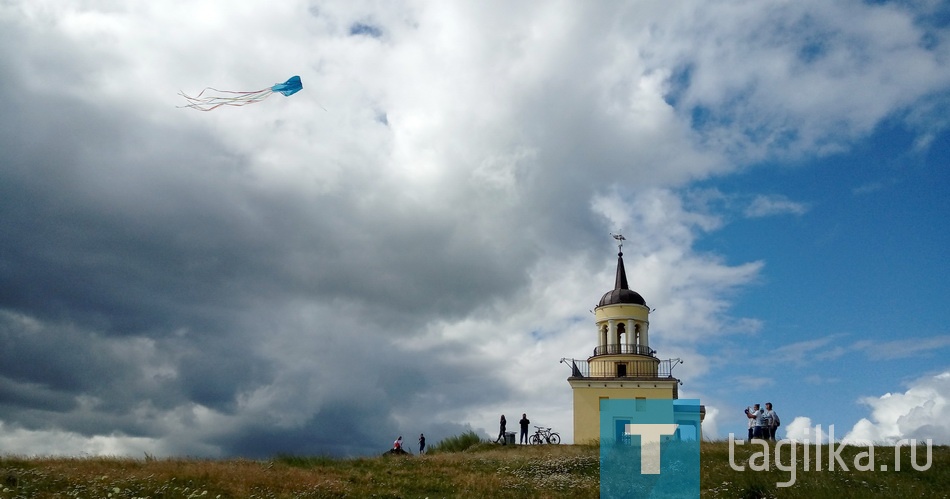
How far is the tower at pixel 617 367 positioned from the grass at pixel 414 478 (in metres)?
16.3

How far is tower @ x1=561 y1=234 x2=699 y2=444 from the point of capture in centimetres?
4716

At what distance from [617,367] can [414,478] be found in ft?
76.9

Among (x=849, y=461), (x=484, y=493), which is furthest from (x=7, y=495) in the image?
(x=849, y=461)

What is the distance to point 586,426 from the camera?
46.8 metres

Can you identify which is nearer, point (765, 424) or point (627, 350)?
point (765, 424)

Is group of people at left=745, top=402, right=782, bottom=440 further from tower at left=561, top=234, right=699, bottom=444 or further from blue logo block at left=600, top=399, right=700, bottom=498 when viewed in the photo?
tower at left=561, top=234, right=699, bottom=444

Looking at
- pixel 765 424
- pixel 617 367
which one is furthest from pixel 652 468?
pixel 617 367

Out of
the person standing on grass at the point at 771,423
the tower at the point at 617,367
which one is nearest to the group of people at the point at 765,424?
the person standing on grass at the point at 771,423

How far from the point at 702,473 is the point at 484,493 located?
23.4ft

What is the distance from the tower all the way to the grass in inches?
643

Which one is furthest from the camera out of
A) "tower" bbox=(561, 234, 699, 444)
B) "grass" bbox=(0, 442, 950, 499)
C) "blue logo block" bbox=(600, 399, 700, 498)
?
"tower" bbox=(561, 234, 699, 444)

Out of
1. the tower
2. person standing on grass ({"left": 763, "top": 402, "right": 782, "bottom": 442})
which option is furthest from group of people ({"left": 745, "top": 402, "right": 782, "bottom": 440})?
the tower

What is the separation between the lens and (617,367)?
48.3m

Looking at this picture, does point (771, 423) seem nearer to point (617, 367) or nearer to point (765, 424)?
point (765, 424)
